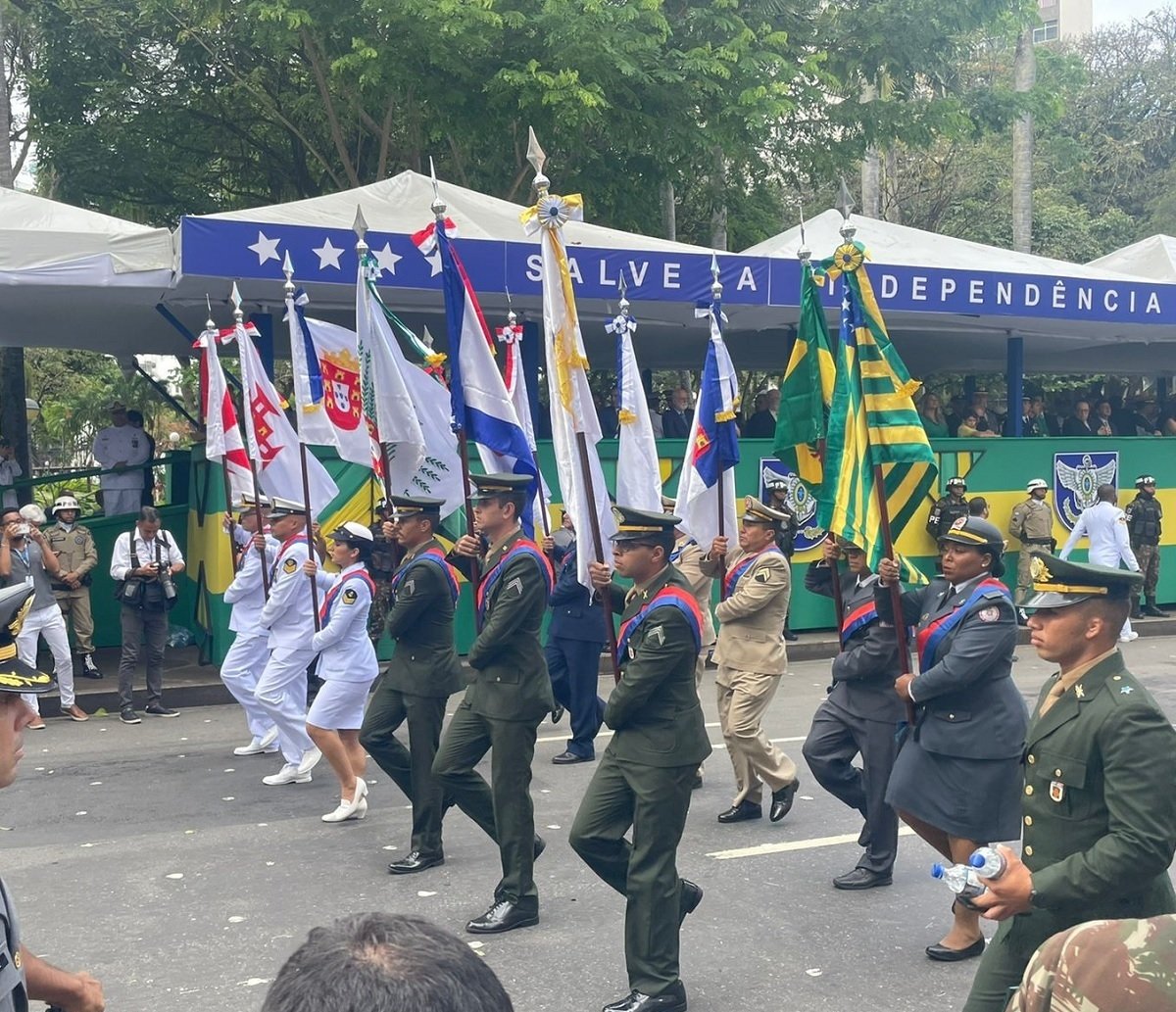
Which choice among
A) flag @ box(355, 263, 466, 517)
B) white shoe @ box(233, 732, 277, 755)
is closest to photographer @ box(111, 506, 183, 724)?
white shoe @ box(233, 732, 277, 755)

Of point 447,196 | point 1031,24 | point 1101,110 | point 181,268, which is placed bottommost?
point 181,268

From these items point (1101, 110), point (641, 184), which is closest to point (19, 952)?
point (641, 184)

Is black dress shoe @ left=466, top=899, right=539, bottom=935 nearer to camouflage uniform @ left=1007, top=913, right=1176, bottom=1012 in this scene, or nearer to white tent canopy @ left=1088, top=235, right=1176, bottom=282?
camouflage uniform @ left=1007, top=913, right=1176, bottom=1012

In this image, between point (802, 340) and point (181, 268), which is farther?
point (181, 268)

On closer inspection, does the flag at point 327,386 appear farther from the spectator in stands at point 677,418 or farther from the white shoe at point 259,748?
the spectator in stands at point 677,418

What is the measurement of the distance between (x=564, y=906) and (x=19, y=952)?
371 cm

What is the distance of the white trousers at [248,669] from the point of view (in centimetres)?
937

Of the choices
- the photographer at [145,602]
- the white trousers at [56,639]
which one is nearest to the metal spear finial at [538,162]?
the photographer at [145,602]

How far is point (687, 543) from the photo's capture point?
9344 mm

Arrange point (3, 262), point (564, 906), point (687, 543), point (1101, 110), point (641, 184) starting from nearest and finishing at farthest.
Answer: point (564, 906), point (687, 543), point (3, 262), point (641, 184), point (1101, 110)

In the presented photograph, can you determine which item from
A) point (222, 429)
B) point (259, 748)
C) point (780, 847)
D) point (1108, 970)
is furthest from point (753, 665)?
point (1108, 970)

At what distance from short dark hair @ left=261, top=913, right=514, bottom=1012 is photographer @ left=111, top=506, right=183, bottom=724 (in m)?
10.1

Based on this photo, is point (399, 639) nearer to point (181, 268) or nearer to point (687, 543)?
point (687, 543)

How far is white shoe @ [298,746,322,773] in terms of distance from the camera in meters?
8.74
